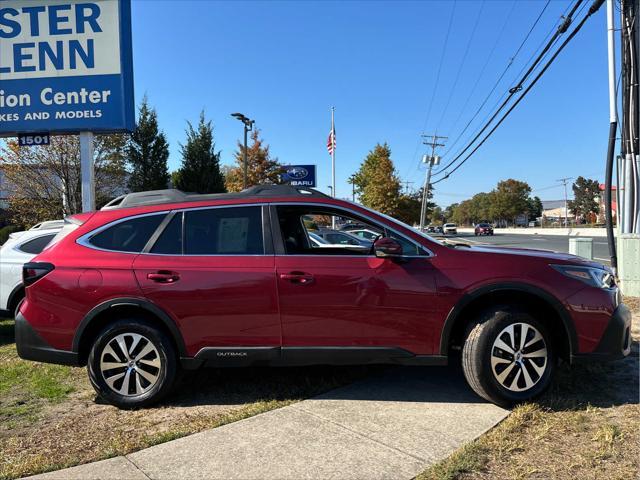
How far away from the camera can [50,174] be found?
65.6 ft

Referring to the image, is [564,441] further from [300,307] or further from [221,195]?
[221,195]

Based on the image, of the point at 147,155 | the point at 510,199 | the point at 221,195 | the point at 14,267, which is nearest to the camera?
the point at 221,195

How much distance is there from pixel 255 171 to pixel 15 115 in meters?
26.3

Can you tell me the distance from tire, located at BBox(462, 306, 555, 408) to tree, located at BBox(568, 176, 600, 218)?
119 meters

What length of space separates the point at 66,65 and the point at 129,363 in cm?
816

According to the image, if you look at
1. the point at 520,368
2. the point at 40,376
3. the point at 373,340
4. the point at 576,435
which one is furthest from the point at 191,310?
the point at 576,435

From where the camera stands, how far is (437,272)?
388cm

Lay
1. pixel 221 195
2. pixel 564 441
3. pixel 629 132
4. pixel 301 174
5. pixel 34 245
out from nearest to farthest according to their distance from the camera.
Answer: pixel 564 441 → pixel 221 195 → pixel 34 245 → pixel 629 132 → pixel 301 174

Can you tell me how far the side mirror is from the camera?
383 cm

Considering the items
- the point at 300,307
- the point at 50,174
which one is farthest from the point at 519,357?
the point at 50,174

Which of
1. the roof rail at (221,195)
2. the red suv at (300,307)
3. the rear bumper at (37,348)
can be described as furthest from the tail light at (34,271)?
the roof rail at (221,195)

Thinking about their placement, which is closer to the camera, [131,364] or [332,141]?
[131,364]

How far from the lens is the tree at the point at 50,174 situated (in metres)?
19.4

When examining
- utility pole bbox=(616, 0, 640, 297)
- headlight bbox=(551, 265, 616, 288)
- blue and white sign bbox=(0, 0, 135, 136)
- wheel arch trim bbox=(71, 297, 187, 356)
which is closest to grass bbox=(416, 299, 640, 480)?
headlight bbox=(551, 265, 616, 288)
